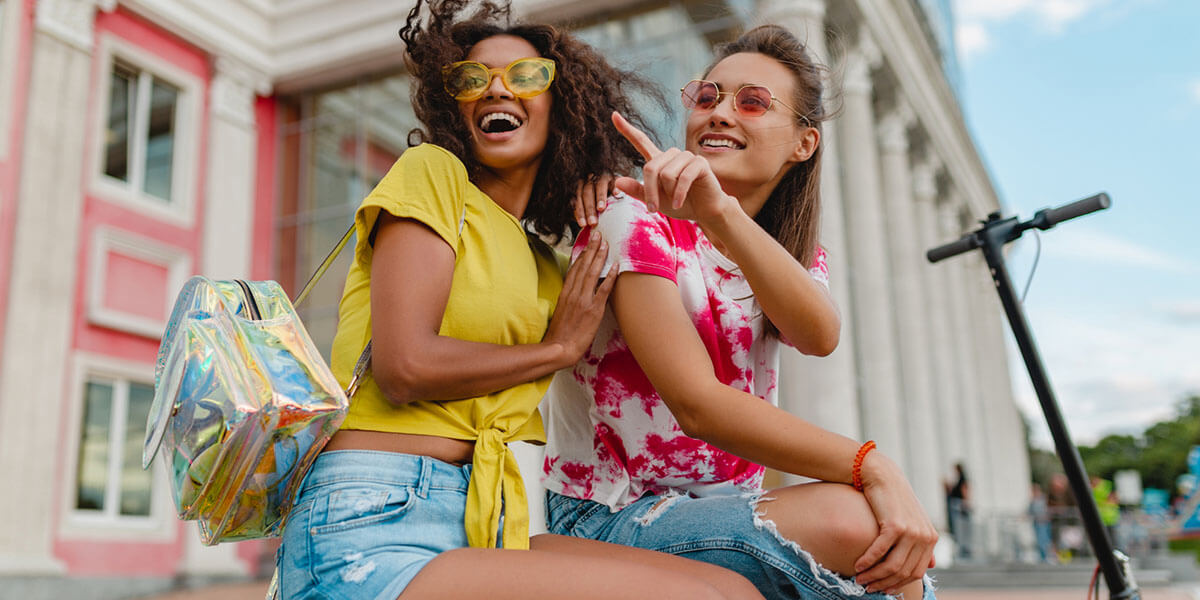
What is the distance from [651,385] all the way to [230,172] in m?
15.8

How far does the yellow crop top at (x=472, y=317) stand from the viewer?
6.02 feet

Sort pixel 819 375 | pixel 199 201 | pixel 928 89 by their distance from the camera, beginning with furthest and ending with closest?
pixel 928 89 < pixel 199 201 < pixel 819 375

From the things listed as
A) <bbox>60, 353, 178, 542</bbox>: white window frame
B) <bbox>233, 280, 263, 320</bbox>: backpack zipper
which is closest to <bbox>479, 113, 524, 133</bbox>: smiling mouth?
<bbox>233, 280, 263, 320</bbox>: backpack zipper

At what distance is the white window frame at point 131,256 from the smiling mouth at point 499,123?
12085mm


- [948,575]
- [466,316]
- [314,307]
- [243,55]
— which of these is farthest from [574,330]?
[243,55]

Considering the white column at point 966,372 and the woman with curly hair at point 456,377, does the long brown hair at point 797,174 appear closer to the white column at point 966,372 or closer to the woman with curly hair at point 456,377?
the woman with curly hair at point 456,377

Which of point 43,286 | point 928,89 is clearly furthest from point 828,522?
point 928,89

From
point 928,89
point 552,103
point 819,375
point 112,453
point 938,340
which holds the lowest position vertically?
point 552,103

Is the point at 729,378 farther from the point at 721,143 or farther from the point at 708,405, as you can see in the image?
the point at 721,143

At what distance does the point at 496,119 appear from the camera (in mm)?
2266

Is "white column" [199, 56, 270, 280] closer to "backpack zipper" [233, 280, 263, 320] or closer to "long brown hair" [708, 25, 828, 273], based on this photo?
"long brown hair" [708, 25, 828, 273]

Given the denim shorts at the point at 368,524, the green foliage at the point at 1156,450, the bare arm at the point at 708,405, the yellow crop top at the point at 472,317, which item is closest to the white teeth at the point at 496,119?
the yellow crop top at the point at 472,317

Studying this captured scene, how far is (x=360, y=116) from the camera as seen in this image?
57.4 ft

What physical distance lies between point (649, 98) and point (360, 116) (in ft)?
51.2
